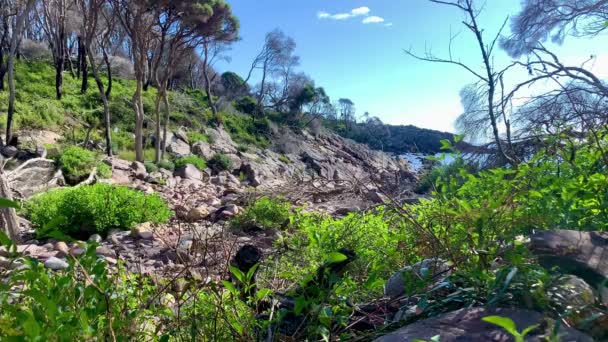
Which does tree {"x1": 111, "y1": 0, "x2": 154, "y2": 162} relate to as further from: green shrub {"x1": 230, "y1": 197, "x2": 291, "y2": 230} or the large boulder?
green shrub {"x1": 230, "y1": 197, "x2": 291, "y2": 230}

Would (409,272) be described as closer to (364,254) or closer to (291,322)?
(291,322)

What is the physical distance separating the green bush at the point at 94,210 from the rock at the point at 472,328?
21.1ft

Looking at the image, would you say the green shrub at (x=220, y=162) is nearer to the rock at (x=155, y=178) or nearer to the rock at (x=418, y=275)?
the rock at (x=155, y=178)

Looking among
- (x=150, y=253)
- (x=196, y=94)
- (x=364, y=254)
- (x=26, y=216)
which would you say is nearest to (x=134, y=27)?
(x=26, y=216)

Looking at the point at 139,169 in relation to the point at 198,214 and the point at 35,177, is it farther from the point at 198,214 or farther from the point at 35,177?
the point at 198,214

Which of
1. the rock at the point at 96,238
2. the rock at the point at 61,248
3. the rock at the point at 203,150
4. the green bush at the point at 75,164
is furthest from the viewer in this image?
the rock at the point at 203,150

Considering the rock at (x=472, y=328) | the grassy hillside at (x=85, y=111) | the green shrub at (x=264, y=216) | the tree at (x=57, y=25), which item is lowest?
the green shrub at (x=264, y=216)

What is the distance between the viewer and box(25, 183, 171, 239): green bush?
7.04m

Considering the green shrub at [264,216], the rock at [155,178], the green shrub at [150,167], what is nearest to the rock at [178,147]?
the green shrub at [150,167]

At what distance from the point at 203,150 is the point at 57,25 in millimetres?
8348

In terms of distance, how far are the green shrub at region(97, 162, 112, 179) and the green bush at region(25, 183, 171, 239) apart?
3.54 m

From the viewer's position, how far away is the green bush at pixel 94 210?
277 inches

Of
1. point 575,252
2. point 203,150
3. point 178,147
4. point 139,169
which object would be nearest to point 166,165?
point 139,169

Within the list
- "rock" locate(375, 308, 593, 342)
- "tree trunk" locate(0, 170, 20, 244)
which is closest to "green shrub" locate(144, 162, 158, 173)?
"tree trunk" locate(0, 170, 20, 244)
